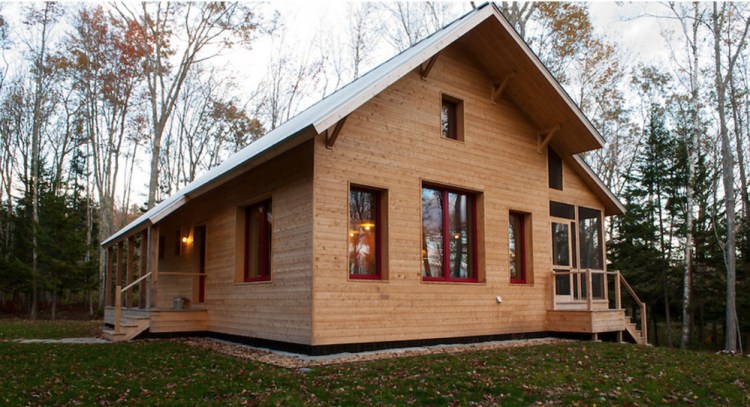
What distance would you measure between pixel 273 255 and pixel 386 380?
4033 mm

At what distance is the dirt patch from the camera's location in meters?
8.27

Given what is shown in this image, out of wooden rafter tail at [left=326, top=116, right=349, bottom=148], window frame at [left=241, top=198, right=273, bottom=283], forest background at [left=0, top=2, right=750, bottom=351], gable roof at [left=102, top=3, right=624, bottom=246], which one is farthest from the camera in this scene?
forest background at [left=0, top=2, right=750, bottom=351]

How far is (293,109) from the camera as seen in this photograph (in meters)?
27.9

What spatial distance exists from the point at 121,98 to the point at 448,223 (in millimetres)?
18685

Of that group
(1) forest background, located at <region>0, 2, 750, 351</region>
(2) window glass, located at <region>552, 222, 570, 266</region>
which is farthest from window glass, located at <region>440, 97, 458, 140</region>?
(1) forest background, located at <region>0, 2, 750, 351</region>

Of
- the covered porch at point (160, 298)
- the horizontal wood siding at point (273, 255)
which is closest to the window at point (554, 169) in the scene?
the horizontal wood siding at point (273, 255)

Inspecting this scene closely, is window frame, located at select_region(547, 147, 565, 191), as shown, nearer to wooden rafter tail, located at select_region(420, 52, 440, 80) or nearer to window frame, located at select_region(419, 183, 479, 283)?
window frame, located at select_region(419, 183, 479, 283)

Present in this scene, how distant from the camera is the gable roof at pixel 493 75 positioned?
9305 millimetres

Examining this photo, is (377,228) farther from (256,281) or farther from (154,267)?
(154,267)

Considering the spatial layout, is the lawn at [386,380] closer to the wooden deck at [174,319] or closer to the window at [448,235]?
the window at [448,235]

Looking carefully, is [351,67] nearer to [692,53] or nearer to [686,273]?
[692,53]

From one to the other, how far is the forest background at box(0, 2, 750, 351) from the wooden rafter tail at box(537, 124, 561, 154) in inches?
224

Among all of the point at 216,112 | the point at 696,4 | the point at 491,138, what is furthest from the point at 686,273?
the point at 216,112

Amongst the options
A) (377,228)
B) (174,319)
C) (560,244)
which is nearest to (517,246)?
(560,244)
